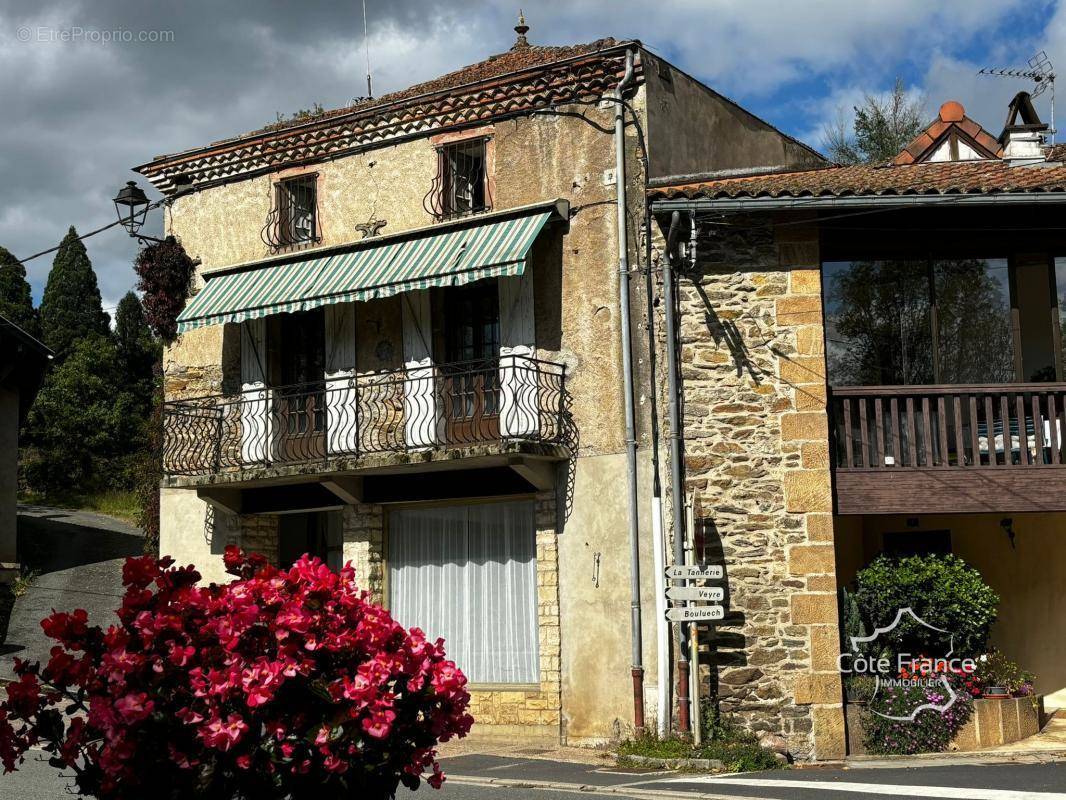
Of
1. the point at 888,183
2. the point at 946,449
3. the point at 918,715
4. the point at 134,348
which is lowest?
the point at 918,715

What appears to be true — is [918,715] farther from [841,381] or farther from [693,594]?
[841,381]

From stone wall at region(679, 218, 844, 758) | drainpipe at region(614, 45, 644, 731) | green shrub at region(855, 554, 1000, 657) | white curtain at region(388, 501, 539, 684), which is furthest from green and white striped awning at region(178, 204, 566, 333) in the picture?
green shrub at region(855, 554, 1000, 657)

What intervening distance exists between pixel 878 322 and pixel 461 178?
5636 millimetres

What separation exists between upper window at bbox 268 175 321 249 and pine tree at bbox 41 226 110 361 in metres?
29.5

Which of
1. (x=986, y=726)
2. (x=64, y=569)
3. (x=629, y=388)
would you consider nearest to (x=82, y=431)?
(x=64, y=569)

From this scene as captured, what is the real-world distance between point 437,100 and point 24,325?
107 feet

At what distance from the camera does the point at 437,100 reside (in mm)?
16516

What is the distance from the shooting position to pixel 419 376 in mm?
16438

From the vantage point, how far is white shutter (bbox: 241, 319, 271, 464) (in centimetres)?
1748

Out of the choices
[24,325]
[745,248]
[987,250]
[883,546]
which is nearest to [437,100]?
[745,248]

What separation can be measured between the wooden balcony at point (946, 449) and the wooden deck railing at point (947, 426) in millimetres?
11

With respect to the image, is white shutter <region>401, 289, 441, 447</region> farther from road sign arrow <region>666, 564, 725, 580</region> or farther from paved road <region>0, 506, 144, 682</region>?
paved road <region>0, 506, 144, 682</region>

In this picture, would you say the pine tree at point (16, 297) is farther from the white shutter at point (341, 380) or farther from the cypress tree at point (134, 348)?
the white shutter at point (341, 380)

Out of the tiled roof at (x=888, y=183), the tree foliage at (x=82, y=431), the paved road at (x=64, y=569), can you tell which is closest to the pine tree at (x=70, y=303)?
the tree foliage at (x=82, y=431)
